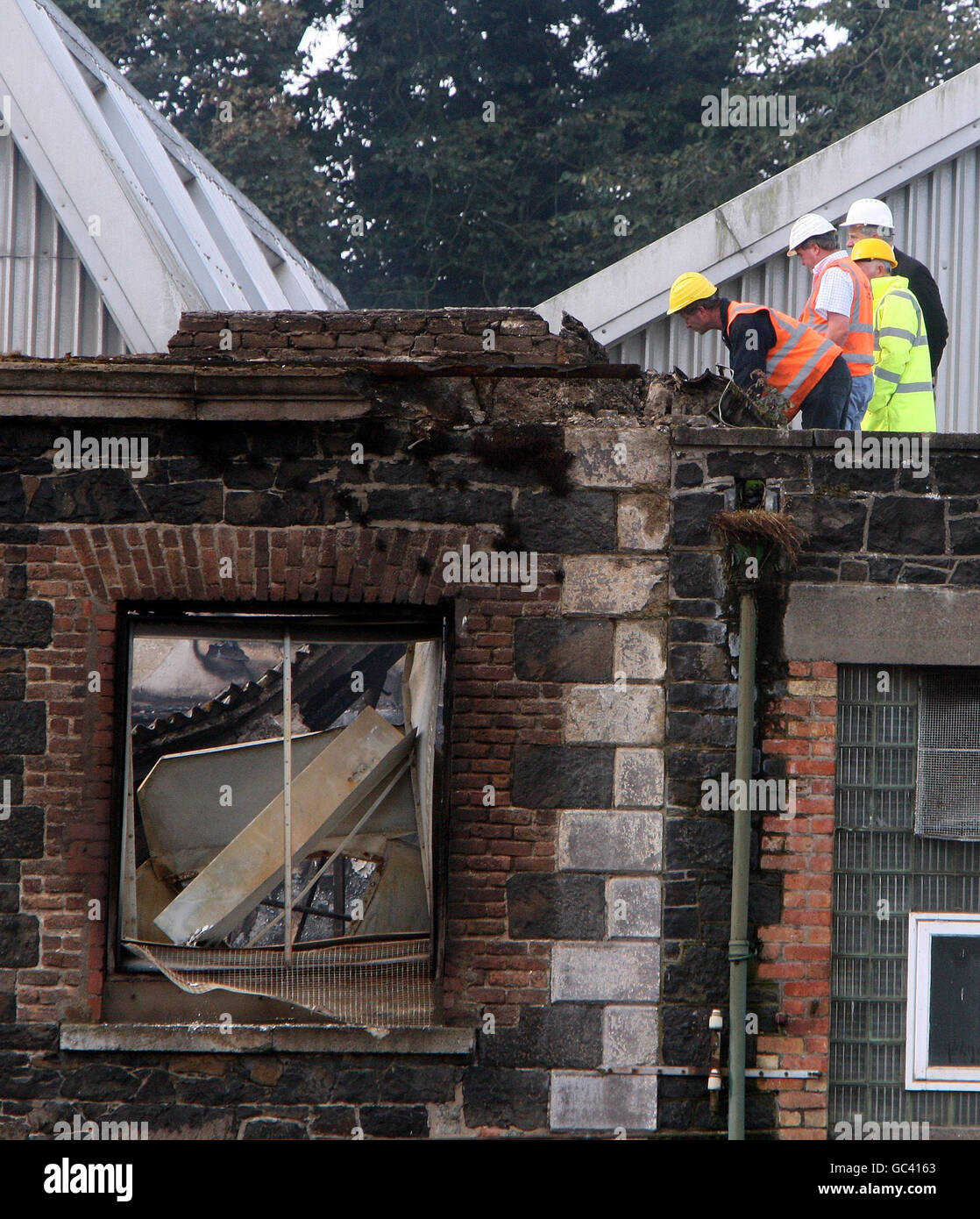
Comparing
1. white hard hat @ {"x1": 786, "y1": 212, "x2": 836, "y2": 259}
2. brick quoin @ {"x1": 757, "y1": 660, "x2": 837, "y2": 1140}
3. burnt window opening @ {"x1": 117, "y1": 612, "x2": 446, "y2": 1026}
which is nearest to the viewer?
brick quoin @ {"x1": 757, "y1": 660, "x2": 837, "y2": 1140}

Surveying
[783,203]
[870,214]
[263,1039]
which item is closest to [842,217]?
[783,203]

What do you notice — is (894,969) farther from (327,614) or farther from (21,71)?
(21,71)

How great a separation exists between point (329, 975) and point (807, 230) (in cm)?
505

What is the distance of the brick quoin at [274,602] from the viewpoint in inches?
260

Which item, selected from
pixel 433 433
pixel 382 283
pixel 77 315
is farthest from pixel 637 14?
pixel 433 433

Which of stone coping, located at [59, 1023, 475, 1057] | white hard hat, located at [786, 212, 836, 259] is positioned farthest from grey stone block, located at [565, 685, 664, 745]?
white hard hat, located at [786, 212, 836, 259]

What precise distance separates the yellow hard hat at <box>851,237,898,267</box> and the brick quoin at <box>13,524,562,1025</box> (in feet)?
9.95

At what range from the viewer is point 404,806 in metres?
7.16

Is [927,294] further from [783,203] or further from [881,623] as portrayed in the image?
[881,623]

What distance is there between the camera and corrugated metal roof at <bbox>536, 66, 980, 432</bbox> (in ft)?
31.1

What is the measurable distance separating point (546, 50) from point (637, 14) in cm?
171

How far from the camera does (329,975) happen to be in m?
6.86

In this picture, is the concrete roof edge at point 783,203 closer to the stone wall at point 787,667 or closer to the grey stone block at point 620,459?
the grey stone block at point 620,459

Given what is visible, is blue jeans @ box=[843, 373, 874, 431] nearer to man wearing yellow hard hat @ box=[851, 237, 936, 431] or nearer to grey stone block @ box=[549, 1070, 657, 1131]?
man wearing yellow hard hat @ box=[851, 237, 936, 431]
